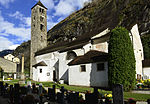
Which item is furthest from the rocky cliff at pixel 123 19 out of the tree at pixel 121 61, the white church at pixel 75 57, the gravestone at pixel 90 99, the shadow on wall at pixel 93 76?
the gravestone at pixel 90 99

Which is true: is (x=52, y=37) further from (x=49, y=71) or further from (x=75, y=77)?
(x=75, y=77)

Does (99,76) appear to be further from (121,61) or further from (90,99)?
(90,99)

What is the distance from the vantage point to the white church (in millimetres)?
14344

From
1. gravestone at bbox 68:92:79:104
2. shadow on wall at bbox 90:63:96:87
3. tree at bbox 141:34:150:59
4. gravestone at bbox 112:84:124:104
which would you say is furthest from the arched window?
tree at bbox 141:34:150:59

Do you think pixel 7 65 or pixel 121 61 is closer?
pixel 121 61

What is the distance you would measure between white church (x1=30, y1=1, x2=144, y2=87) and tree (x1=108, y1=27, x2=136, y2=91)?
6.32ft

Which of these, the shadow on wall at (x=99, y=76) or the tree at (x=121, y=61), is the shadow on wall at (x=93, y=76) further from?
the tree at (x=121, y=61)

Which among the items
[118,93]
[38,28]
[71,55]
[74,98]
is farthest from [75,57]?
[38,28]

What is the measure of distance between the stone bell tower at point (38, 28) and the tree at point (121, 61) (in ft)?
73.8

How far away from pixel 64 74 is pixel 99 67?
835 cm

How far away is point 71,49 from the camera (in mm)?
19578

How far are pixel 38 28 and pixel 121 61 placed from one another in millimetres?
24748

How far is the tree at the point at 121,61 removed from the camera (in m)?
11.0

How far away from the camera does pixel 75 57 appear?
19000 millimetres
